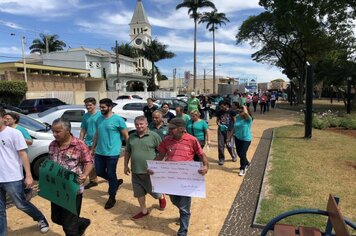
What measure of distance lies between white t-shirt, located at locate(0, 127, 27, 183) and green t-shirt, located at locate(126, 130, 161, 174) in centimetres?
148

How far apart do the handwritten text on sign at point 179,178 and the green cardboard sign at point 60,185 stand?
42.2 inches

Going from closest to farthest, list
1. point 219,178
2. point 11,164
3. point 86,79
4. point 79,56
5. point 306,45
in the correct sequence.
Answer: point 11,164 → point 219,178 → point 306,45 → point 86,79 → point 79,56

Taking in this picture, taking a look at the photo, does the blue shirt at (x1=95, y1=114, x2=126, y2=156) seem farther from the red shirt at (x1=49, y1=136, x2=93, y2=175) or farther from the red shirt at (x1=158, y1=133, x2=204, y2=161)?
the red shirt at (x1=49, y1=136, x2=93, y2=175)

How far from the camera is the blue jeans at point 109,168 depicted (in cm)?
532

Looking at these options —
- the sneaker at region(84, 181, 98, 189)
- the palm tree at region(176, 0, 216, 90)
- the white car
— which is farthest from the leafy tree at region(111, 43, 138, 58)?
the sneaker at region(84, 181, 98, 189)

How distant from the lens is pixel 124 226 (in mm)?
4719

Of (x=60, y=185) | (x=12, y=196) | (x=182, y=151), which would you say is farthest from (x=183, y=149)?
(x=12, y=196)

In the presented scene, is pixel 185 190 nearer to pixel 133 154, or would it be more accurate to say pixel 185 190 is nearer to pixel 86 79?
pixel 133 154

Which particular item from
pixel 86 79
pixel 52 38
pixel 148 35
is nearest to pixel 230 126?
pixel 86 79

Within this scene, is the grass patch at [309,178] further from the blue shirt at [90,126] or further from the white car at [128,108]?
the white car at [128,108]

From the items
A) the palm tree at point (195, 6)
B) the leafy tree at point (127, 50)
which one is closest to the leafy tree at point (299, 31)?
the palm tree at point (195, 6)

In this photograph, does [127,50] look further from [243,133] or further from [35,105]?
[243,133]

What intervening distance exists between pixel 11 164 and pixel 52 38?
60.1 m

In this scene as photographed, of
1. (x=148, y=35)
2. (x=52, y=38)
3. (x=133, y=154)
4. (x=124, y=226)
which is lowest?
(x=124, y=226)
